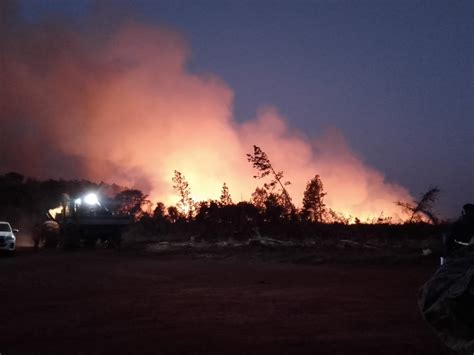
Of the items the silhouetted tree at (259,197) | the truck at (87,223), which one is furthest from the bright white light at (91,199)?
the silhouetted tree at (259,197)

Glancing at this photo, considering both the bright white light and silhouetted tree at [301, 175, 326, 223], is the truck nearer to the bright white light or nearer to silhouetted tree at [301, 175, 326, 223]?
the bright white light

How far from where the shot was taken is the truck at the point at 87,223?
30.8 metres

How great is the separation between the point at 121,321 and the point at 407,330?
447 cm

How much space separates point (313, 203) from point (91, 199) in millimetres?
14352

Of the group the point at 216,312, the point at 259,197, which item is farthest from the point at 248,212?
the point at 216,312

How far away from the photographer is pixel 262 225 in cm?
3384

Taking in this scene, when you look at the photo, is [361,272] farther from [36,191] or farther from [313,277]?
[36,191]

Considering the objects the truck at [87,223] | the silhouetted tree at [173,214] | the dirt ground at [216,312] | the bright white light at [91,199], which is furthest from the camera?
the silhouetted tree at [173,214]

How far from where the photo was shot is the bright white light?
106 feet

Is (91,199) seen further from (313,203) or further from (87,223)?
(313,203)

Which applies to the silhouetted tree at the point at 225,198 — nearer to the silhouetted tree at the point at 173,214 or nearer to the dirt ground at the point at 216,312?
the silhouetted tree at the point at 173,214

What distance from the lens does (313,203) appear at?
121 feet

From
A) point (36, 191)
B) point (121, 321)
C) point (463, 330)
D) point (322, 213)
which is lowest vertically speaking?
point (121, 321)

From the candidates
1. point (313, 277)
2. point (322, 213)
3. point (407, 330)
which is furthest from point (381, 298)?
point (322, 213)
